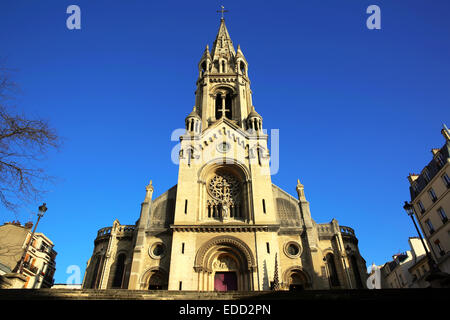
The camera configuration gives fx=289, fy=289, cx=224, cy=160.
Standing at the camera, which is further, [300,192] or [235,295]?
[300,192]

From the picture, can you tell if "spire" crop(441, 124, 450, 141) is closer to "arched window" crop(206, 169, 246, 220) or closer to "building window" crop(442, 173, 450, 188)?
"building window" crop(442, 173, 450, 188)

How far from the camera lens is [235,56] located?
3734 cm

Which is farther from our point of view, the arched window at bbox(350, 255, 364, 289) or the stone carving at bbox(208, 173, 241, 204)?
the stone carving at bbox(208, 173, 241, 204)

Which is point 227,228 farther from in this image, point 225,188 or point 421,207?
point 421,207

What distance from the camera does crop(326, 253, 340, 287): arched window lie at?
850 inches

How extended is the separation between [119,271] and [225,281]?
8.24 metres

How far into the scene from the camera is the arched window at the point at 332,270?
21.6 metres

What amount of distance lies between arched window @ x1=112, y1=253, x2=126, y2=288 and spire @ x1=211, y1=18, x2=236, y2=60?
87.1ft

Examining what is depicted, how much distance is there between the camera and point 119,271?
2238 centimetres

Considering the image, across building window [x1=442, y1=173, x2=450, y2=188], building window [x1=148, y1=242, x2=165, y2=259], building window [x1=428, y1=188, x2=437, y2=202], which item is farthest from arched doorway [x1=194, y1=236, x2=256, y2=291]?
building window [x1=428, y1=188, x2=437, y2=202]

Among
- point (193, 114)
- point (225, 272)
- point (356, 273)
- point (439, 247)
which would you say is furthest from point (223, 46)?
point (439, 247)

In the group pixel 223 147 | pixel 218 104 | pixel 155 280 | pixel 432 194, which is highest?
pixel 218 104
